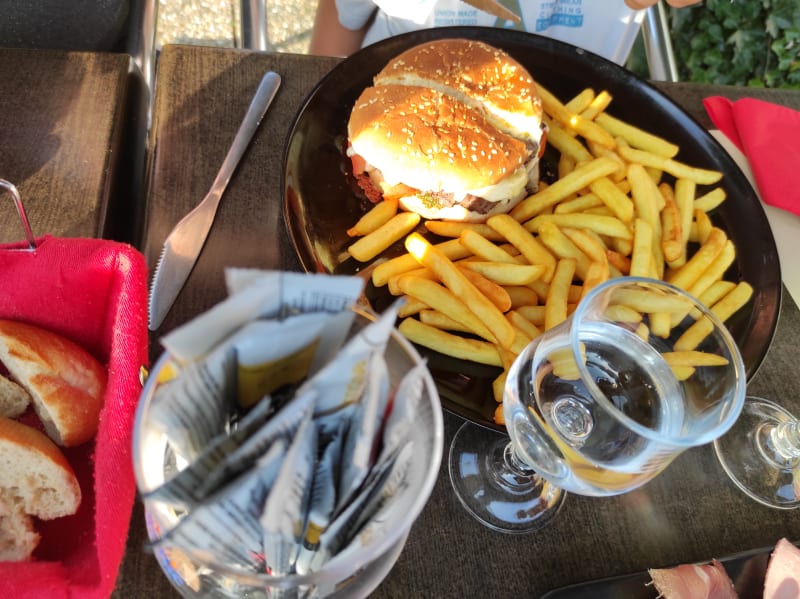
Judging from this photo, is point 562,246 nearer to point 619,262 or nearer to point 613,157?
point 619,262

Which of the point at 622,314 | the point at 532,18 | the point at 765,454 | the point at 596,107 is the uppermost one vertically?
the point at 532,18

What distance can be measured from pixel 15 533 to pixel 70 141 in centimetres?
80

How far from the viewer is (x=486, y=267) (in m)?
1.20

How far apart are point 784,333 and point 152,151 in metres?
1.38

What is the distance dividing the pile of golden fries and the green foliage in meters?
2.47

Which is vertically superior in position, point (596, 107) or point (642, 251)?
point (596, 107)

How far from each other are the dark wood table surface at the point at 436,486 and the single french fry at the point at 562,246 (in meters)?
0.38

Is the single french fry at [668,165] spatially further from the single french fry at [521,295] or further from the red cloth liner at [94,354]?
the red cloth liner at [94,354]

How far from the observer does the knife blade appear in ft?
3.73

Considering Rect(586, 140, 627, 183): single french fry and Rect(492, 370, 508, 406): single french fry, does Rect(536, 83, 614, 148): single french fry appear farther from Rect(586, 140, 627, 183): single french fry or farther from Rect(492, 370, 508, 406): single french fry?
Rect(492, 370, 508, 406): single french fry

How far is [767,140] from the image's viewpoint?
164 cm

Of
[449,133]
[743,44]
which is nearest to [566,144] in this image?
[449,133]

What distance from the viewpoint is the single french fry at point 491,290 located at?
1162 millimetres

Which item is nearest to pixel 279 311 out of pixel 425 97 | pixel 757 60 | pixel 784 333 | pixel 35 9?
pixel 425 97
